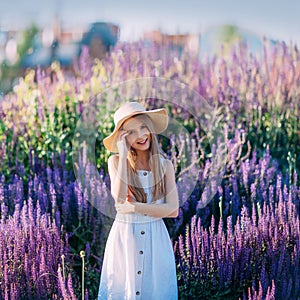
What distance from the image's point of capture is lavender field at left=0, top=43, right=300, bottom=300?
296 cm

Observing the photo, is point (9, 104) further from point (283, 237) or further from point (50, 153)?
point (283, 237)

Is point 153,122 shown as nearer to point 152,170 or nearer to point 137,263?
point 152,170

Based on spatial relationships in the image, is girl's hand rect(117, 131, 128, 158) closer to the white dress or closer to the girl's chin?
the girl's chin

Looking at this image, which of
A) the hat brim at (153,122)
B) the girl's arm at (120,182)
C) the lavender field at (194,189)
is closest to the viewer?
the girl's arm at (120,182)

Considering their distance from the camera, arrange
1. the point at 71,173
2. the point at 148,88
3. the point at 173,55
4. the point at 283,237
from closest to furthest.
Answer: the point at 283,237, the point at 71,173, the point at 148,88, the point at 173,55

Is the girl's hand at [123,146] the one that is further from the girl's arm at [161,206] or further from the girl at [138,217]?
the girl's arm at [161,206]

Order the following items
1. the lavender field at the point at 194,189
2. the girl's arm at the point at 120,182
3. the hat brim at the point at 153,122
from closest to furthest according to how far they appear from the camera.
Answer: the girl's arm at the point at 120,182
the hat brim at the point at 153,122
the lavender field at the point at 194,189

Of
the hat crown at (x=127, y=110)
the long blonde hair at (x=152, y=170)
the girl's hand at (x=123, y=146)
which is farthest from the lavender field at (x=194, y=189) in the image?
the hat crown at (x=127, y=110)

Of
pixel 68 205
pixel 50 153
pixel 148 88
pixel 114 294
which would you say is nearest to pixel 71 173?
pixel 50 153

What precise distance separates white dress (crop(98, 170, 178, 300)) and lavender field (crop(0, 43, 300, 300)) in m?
0.16

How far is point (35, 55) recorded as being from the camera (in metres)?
11.4

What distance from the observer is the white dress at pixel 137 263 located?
9.18 feet

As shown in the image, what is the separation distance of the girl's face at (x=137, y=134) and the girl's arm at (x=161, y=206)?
0.46 feet

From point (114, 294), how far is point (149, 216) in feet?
1.19
